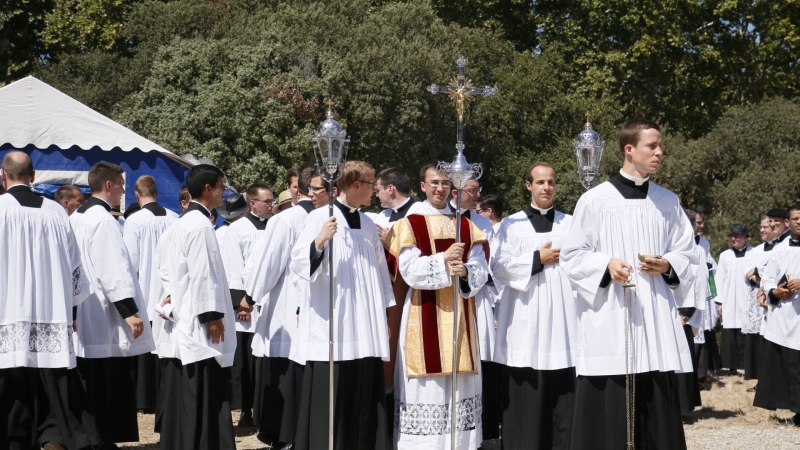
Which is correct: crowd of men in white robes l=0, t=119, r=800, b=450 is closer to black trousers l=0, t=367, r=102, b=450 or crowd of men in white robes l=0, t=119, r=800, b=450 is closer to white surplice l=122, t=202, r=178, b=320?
black trousers l=0, t=367, r=102, b=450

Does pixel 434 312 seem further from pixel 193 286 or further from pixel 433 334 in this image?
pixel 193 286

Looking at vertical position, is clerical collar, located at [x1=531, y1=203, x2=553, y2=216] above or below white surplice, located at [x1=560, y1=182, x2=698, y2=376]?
above

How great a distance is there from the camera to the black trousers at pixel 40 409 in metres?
7.30

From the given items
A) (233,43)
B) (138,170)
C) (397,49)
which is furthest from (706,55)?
(138,170)

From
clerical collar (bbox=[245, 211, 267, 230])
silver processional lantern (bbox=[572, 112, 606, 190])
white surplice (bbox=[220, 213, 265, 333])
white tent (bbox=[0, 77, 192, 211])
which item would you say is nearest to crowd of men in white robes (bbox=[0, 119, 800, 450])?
silver processional lantern (bbox=[572, 112, 606, 190])

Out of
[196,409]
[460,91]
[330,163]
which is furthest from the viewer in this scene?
[196,409]

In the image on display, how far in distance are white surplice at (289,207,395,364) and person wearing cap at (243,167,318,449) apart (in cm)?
96

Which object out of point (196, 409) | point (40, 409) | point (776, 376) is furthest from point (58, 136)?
point (776, 376)

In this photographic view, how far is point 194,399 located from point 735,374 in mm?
11695

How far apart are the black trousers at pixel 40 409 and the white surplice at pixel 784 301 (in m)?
7.41

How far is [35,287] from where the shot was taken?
7.49m

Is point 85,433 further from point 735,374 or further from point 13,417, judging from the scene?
point 735,374

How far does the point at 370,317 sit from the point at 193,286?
126cm

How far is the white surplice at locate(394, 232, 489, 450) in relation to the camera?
730cm
